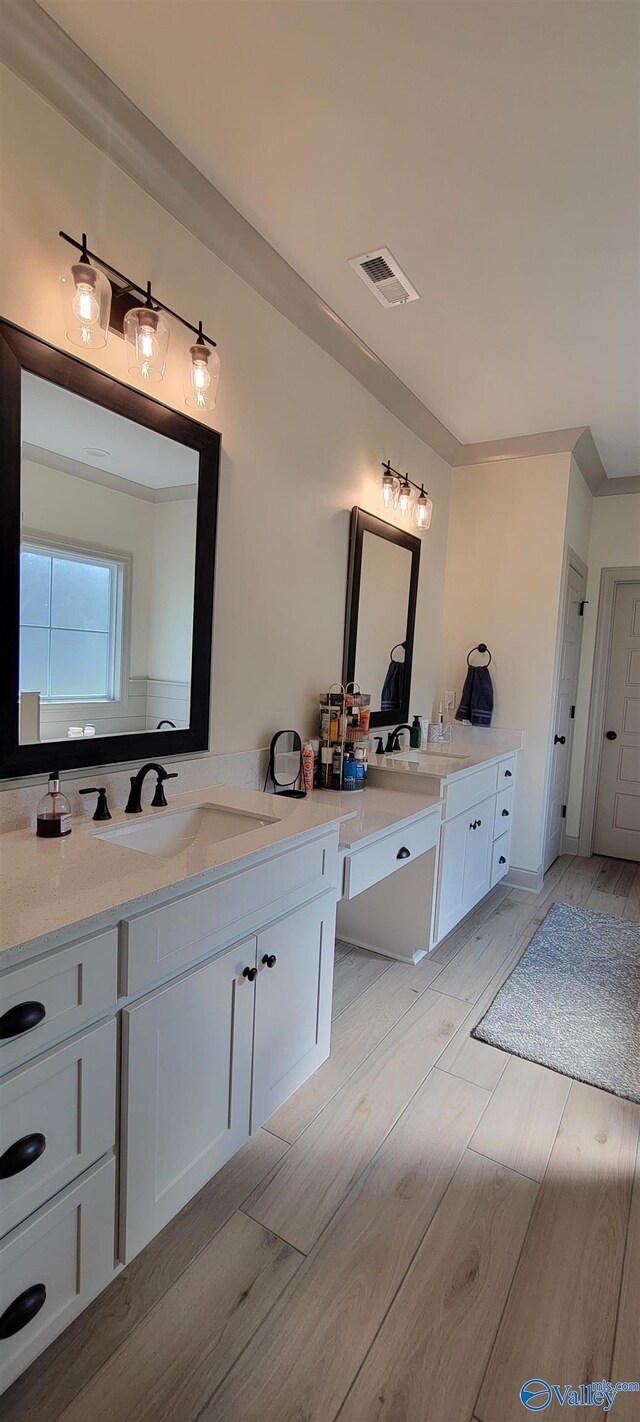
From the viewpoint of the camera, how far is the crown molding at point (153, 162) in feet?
4.23

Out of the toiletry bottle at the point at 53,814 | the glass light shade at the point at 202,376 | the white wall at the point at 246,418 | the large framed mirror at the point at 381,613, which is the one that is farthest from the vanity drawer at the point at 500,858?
the glass light shade at the point at 202,376

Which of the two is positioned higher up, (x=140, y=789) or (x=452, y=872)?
(x=140, y=789)

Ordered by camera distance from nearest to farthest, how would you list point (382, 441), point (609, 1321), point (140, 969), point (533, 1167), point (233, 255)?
point (140, 969), point (609, 1321), point (533, 1167), point (233, 255), point (382, 441)

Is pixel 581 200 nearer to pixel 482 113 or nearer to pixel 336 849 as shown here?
pixel 482 113

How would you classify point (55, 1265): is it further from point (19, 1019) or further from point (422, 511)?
point (422, 511)

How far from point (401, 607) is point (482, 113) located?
1989 millimetres

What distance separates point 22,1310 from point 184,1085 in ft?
1.30

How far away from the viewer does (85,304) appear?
1.38 meters

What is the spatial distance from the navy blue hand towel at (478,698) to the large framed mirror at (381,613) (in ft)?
1.49

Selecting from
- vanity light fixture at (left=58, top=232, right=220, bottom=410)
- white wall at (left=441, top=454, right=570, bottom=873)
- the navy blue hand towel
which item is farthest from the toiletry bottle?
white wall at (left=441, top=454, right=570, bottom=873)

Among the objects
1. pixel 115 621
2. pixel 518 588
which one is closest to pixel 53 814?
pixel 115 621

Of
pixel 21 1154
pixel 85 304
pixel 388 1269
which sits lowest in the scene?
pixel 388 1269

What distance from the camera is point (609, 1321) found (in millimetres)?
1236

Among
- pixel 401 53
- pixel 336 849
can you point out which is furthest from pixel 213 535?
pixel 401 53
